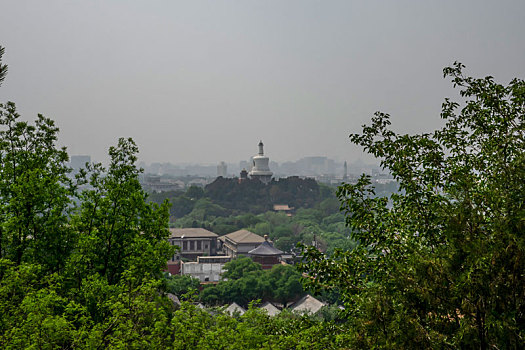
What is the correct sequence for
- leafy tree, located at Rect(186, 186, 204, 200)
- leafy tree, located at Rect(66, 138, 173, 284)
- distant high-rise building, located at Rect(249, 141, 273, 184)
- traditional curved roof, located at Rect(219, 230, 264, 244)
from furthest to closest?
distant high-rise building, located at Rect(249, 141, 273, 184), leafy tree, located at Rect(186, 186, 204, 200), traditional curved roof, located at Rect(219, 230, 264, 244), leafy tree, located at Rect(66, 138, 173, 284)

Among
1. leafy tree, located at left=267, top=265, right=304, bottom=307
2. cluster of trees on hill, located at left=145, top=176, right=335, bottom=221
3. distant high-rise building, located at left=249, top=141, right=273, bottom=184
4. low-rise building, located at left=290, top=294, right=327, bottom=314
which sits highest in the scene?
distant high-rise building, located at left=249, top=141, right=273, bottom=184

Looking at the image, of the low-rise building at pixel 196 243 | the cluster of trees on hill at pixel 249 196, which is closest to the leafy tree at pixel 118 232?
the low-rise building at pixel 196 243

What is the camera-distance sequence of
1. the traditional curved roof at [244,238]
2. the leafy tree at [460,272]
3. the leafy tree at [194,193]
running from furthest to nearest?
the leafy tree at [194,193]
the traditional curved roof at [244,238]
the leafy tree at [460,272]

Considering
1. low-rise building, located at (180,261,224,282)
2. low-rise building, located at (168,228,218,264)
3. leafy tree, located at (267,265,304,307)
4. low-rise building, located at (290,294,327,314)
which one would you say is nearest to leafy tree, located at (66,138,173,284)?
low-rise building, located at (290,294,327,314)

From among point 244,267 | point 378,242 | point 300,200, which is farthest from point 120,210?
point 300,200

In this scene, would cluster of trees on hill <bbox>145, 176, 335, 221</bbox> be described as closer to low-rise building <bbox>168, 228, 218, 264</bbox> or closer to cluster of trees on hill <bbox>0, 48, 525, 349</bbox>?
low-rise building <bbox>168, 228, 218, 264</bbox>

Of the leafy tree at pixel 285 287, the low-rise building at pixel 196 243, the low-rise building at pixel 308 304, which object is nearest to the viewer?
the low-rise building at pixel 308 304

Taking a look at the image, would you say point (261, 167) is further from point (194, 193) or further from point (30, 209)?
point (30, 209)

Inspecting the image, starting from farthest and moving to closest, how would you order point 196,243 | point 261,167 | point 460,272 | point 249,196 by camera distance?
point 261,167 < point 249,196 < point 196,243 < point 460,272

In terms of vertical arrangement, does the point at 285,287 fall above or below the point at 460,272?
below

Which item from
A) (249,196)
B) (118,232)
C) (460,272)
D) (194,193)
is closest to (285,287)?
(118,232)

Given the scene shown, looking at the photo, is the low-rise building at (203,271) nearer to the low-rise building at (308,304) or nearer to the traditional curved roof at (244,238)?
the low-rise building at (308,304)

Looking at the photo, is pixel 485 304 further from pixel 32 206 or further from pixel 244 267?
pixel 244 267

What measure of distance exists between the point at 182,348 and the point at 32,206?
117 inches
